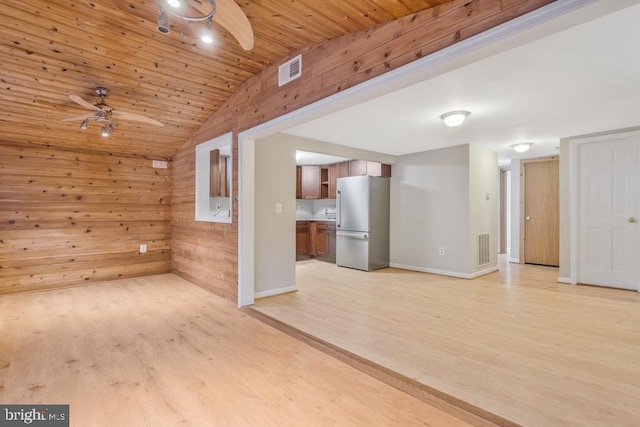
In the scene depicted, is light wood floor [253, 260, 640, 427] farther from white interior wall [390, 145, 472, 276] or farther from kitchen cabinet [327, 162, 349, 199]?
kitchen cabinet [327, 162, 349, 199]

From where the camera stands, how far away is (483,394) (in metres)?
1.88

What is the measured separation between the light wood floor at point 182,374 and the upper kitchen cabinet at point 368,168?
151 inches

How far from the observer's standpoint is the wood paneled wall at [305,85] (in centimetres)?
169

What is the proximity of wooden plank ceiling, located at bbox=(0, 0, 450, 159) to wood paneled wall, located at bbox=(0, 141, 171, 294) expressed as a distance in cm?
44

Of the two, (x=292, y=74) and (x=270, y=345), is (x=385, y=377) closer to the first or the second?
(x=270, y=345)

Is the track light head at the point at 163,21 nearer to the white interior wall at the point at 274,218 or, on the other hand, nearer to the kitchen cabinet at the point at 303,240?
the white interior wall at the point at 274,218

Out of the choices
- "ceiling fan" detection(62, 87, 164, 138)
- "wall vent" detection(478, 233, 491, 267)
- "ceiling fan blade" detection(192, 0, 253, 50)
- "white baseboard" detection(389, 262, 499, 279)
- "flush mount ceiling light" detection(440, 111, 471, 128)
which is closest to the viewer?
"ceiling fan blade" detection(192, 0, 253, 50)

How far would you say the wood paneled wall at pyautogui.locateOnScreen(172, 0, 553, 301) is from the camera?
169 centimetres

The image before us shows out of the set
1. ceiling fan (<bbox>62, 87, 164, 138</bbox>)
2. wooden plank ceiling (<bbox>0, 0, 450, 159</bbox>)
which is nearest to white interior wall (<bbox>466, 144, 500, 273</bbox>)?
wooden plank ceiling (<bbox>0, 0, 450, 159</bbox>)

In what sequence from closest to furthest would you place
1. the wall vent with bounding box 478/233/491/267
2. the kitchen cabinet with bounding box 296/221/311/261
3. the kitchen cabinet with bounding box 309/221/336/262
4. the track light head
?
the track light head, the wall vent with bounding box 478/233/491/267, the kitchen cabinet with bounding box 309/221/336/262, the kitchen cabinet with bounding box 296/221/311/261

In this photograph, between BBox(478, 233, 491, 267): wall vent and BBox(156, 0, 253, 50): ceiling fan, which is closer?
BBox(156, 0, 253, 50): ceiling fan

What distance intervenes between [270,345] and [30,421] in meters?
1.50

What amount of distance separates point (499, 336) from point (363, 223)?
317cm

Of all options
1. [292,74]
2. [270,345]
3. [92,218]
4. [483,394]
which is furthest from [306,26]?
[92,218]
